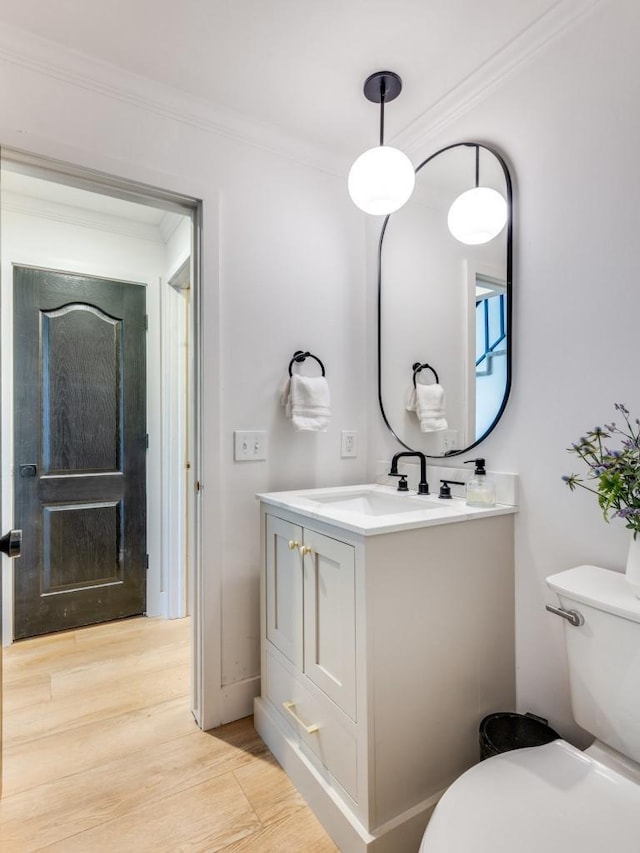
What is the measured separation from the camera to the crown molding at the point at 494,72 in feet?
4.24

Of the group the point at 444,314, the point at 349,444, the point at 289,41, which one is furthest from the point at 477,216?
the point at 349,444

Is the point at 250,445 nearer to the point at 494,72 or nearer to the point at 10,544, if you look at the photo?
the point at 10,544

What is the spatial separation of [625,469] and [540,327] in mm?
556

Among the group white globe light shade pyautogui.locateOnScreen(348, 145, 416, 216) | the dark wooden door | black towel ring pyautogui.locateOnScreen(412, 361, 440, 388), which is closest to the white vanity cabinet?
black towel ring pyautogui.locateOnScreen(412, 361, 440, 388)

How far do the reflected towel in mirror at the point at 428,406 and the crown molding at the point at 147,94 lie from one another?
1.10 m

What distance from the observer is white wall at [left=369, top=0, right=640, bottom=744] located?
3.92 feet

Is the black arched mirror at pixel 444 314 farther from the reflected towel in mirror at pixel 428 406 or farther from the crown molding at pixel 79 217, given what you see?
the crown molding at pixel 79 217

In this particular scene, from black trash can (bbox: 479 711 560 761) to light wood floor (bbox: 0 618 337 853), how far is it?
1.68ft

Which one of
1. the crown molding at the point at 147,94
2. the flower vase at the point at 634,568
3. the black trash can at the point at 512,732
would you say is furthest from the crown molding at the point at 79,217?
the black trash can at the point at 512,732

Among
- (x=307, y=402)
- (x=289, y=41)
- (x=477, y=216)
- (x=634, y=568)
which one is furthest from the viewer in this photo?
(x=307, y=402)

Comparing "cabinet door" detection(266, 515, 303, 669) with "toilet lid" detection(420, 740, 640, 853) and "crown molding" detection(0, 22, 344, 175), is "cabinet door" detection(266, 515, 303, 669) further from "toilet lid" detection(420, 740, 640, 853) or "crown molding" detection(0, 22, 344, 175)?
"crown molding" detection(0, 22, 344, 175)

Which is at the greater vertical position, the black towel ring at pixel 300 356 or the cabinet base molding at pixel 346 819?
the black towel ring at pixel 300 356

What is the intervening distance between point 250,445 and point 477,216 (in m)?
1.18

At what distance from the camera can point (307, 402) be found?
6.01 ft
